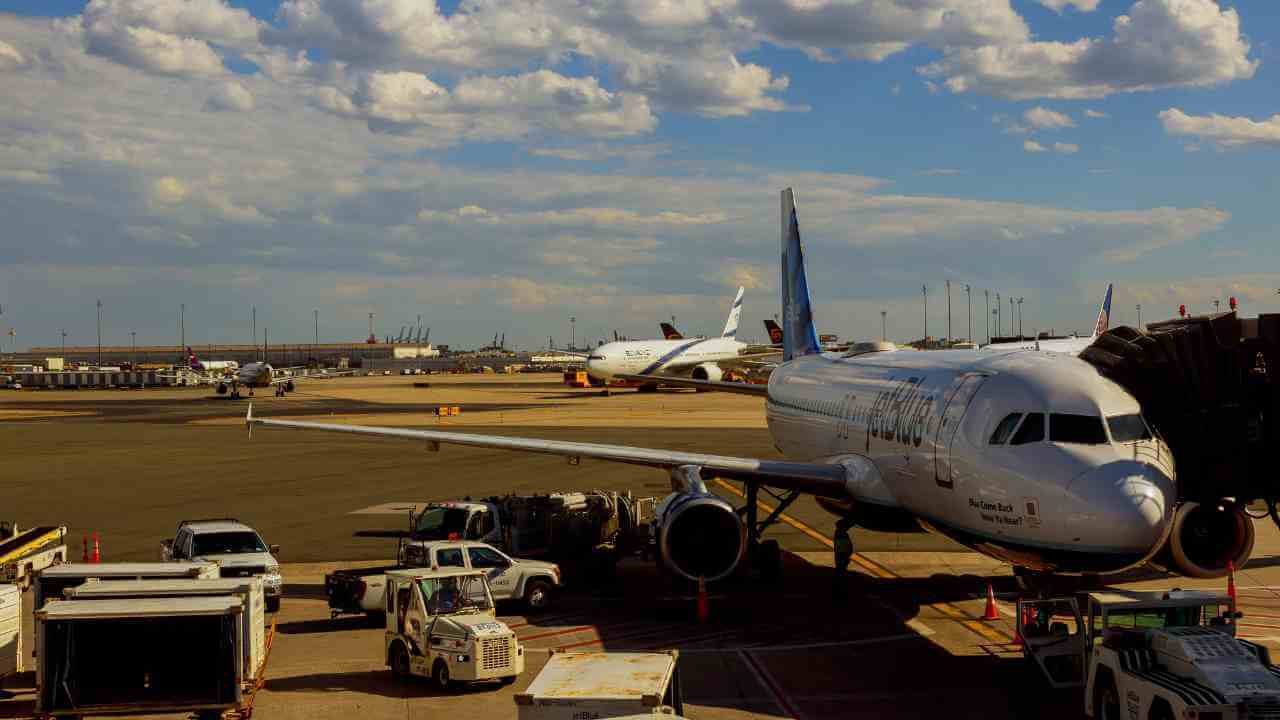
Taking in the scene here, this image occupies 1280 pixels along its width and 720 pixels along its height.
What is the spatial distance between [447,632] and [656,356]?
10333 centimetres

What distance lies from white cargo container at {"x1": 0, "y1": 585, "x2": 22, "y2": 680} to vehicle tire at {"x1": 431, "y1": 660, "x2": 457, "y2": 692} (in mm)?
6693

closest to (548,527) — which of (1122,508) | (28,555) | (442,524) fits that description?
(442,524)

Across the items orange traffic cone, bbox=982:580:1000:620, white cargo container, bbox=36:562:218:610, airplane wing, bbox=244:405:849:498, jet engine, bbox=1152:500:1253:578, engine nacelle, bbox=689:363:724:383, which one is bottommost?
orange traffic cone, bbox=982:580:1000:620

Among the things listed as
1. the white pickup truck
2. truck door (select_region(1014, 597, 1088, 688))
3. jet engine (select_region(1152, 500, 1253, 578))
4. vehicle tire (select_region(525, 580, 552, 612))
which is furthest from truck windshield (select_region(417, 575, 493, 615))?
jet engine (select_region(1152, 500, 1253, 578))

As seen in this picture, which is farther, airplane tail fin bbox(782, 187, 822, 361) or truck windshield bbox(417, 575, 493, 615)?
airplane tail fin bbox(782, 187, 822, 361)

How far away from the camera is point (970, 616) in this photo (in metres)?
25.3

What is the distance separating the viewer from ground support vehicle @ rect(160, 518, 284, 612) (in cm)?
2561

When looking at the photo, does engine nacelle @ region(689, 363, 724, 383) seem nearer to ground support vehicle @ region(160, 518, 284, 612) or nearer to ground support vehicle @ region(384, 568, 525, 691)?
ground support vehicle @ region(160, 518, 284, 612)

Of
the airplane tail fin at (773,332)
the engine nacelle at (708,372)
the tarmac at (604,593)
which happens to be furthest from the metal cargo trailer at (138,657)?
the airplane tail fin at (773,332)

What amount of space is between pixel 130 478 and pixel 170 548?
26.7 meters

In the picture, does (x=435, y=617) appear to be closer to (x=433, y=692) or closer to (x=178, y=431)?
(x=433, y=692)

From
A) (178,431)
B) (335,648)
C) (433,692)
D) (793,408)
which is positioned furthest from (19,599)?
(178,431)

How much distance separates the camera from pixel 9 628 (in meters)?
19.5

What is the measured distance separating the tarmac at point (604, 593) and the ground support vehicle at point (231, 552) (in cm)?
88
